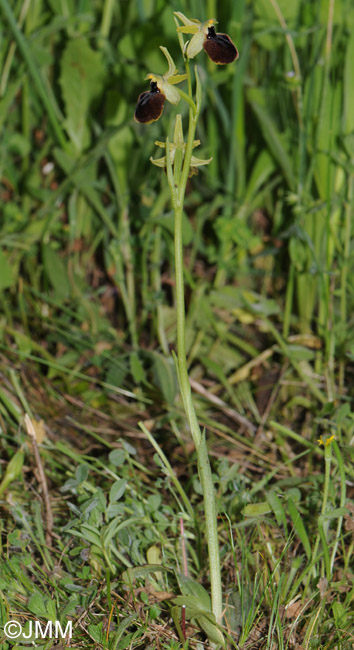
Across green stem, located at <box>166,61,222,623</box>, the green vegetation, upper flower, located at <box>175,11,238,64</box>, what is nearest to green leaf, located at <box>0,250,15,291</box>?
the green vegetation

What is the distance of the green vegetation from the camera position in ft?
3.97

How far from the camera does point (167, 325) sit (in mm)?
1957

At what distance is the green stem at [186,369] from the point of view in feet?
3.28

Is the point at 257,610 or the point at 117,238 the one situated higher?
the point at 117,238

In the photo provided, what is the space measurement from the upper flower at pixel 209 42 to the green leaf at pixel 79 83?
1.11 metres

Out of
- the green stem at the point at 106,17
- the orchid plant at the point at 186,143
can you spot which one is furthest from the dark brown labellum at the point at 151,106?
the green stem at the point at 106,17

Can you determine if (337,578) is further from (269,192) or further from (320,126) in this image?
(269,192)

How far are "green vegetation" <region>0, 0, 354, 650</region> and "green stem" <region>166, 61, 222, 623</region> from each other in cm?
7

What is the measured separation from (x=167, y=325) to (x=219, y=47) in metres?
1.06

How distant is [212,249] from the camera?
6.82 feet

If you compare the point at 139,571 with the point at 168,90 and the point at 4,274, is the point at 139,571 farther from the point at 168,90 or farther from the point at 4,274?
the point at 4,274

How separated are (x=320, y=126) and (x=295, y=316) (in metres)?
0.56

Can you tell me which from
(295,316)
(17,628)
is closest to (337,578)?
(17,628)

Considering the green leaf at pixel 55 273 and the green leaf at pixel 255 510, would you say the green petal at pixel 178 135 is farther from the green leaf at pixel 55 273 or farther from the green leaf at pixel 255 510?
the green leaf at pixel 55 273
